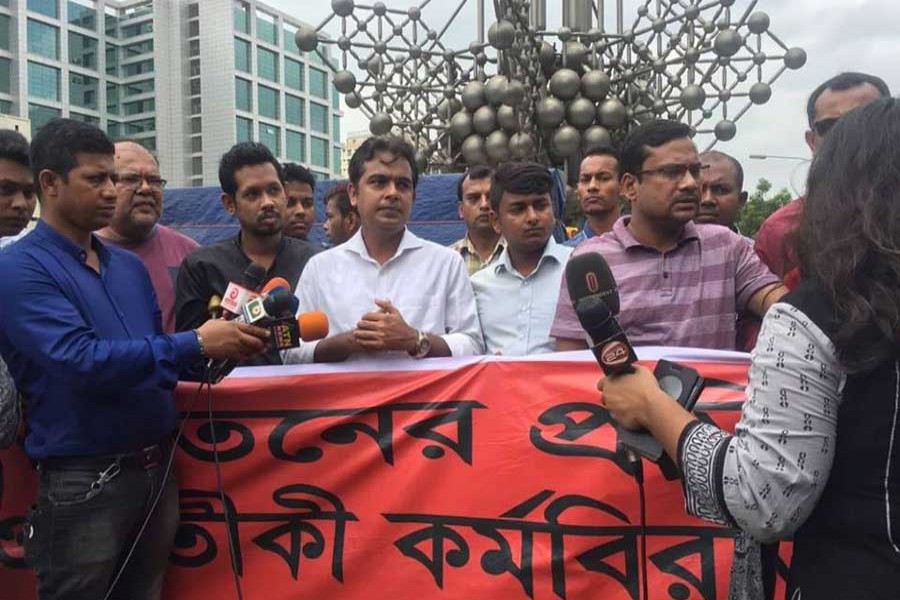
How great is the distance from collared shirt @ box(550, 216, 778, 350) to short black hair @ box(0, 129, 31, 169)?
217cm

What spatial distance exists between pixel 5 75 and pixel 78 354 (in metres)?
57.9

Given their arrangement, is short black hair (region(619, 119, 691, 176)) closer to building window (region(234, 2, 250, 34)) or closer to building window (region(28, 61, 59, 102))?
building window (region(28, 61, 59, 102))

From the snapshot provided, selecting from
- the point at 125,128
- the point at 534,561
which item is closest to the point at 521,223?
the point at 534,561

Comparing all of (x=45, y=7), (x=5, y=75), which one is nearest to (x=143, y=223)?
(x=5, y=75)

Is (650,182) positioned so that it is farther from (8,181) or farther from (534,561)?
(8,181)

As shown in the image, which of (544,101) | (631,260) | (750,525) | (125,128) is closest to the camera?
(750,525)

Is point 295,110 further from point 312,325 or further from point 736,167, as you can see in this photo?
point 312,325

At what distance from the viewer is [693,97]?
7.51 metres

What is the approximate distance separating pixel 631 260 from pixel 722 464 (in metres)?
1.41

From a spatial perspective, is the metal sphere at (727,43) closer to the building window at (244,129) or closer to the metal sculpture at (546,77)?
the metal sculpture at (546,77)

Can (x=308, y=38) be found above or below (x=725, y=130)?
above

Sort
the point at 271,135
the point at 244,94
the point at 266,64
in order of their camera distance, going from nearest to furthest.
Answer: the point at 244,94 < the point at 271,135 < the point at 266,64

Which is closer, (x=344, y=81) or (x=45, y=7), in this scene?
(x=344, y=81)

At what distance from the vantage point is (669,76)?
7918 mm
